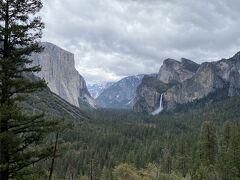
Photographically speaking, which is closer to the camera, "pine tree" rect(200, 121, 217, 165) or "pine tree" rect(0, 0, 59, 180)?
"pine tree" rect(0, 0, 59, 180)

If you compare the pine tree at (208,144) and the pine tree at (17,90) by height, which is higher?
the pine tree at (17,90)

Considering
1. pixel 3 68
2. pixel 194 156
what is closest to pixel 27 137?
pixel 3 68

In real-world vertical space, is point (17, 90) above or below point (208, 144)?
above

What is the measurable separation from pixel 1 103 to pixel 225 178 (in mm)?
63859

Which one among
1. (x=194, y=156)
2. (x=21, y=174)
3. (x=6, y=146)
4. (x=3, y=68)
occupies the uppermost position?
(x=3, y=68)

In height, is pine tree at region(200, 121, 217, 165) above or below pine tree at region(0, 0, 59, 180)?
below

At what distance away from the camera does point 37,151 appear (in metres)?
22.0

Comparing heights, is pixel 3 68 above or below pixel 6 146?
above

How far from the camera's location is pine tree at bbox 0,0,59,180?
2053 cm

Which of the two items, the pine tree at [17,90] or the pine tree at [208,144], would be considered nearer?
the pine tree at [17,90]

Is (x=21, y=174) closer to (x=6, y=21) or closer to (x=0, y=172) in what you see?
(x=0, y=172)

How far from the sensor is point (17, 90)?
21.3 m

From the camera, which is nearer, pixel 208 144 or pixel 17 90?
pixel 17 90

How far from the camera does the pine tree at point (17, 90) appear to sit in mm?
20531
